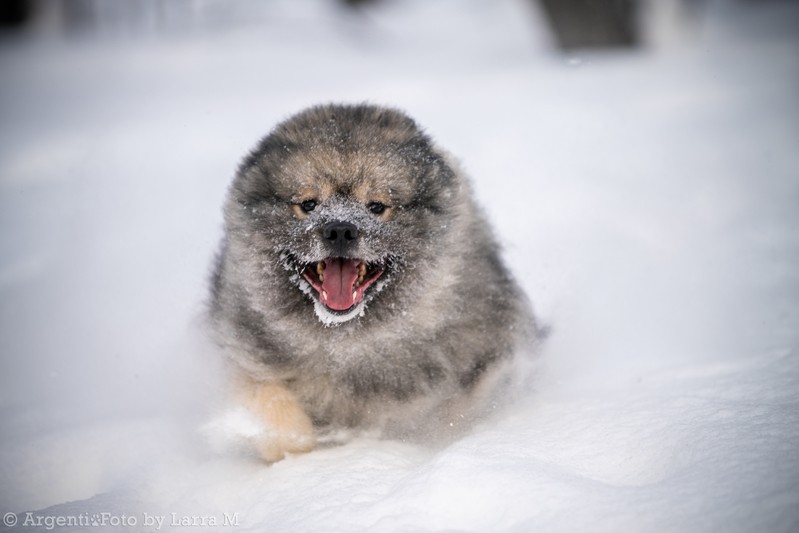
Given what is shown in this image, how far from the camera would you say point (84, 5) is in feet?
42.9

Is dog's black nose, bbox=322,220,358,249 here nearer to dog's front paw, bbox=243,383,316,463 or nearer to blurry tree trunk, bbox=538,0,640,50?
dog's front paw, bbox=243,383,316,463

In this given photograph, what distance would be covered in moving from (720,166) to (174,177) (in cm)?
418

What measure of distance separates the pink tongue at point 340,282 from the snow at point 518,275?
0.54 metres

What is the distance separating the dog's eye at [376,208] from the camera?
2.49 metres

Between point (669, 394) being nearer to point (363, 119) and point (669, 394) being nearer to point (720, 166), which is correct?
point (363, 119)

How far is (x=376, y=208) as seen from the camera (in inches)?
98.6

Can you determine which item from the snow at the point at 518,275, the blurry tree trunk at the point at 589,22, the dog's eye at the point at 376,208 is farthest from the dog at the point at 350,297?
the blurry tree trunk at the point at 589,22

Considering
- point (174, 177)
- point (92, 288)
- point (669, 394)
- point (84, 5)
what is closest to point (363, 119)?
point (669, 394)

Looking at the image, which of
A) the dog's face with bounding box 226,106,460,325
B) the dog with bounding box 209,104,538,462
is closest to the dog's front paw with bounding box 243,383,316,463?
the dog with bounding box 209,104,538,462

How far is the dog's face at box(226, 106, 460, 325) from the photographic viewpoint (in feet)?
7.97

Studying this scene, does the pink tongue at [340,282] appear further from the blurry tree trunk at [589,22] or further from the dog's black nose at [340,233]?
the blurry tree trunk at [589,22]

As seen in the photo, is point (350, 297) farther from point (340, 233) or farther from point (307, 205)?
point (307, 205)

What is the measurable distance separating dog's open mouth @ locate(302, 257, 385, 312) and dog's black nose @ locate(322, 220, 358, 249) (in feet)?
0.46

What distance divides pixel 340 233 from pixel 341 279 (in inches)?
9.1
